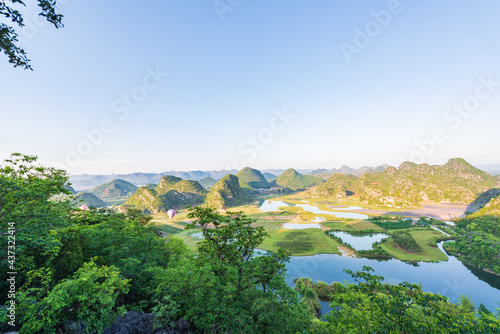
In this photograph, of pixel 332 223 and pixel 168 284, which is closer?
pixel 168 284

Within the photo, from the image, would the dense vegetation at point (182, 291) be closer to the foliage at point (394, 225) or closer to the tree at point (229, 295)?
the tree at point (229, 295)

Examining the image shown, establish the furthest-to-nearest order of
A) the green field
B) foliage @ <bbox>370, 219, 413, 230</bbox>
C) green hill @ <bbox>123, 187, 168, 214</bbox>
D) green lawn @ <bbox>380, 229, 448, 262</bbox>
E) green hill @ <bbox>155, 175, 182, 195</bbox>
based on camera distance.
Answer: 1. green hill @ <bbox>155, 175, 182, 195</bbox>
2. green hill @ <bbox>123, 187, 168, 214</bbox>
3. foliage @ <bbox>370, 219, 413, 230</bbox>
4. the green field
5. green lawn @ <bbox>380, 229, 448, 262</bbox>

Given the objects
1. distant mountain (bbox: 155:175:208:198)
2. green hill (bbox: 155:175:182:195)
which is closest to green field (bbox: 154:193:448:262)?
distant mountain (bbox: 155:175:208:198)

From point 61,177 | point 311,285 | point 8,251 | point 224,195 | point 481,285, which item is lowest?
point 481,285

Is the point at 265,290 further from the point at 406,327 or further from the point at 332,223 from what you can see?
the point at 332,223

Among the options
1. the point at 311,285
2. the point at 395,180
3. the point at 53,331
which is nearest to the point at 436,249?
the point at 311,285

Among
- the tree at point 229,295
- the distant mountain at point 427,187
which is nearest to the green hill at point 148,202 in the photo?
the tree at point 229,295

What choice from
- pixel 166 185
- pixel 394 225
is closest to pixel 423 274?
pixel 394 225

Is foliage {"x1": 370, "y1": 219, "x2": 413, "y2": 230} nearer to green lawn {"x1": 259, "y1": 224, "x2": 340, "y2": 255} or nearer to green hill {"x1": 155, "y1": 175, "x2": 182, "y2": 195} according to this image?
green lawn {"x1": 259, "y1": 224, "x2": 340, "y2": 255}
